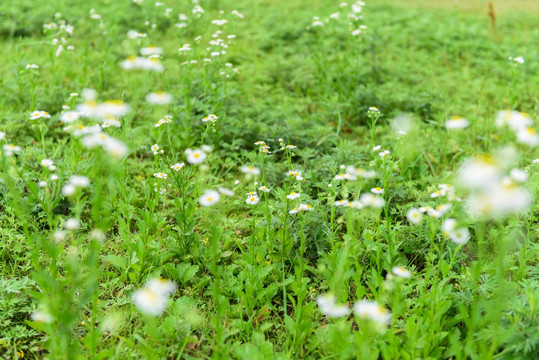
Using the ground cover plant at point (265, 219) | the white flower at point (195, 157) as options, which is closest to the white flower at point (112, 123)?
the ground cover plant at point (265, 219)

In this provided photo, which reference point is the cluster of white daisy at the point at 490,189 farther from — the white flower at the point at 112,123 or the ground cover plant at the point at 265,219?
the white flower at the point at 112,123

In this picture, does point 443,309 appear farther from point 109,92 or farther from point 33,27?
point 33,27

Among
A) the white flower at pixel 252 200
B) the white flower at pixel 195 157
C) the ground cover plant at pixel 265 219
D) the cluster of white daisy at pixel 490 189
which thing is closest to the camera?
the cluster of white daisy at pixel 490 189

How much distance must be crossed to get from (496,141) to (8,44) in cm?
535

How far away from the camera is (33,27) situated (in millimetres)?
5613

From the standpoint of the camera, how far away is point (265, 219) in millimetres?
2551

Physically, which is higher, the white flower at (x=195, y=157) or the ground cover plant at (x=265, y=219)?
the white flower at (x=195, y=157)

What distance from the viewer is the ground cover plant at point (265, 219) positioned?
176cm

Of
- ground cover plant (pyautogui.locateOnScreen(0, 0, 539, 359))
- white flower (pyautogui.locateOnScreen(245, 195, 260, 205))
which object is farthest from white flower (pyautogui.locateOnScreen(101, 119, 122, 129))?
white flower (pyautogui.locateOnScreen(245, 195, 260, 205))

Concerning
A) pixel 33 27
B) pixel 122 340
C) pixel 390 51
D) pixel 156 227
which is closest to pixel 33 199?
pixel 156 227

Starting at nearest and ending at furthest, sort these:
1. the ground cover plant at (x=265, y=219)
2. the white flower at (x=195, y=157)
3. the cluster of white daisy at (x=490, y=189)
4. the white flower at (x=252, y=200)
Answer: the cluster of white daisy at (x=490, y=189) → the ground cover plant at (x=265, y=219) → the white flower at (x=195, y=157) → the white flower at (x=252, y=200)

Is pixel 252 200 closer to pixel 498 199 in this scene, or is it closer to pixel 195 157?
pixel 195 157

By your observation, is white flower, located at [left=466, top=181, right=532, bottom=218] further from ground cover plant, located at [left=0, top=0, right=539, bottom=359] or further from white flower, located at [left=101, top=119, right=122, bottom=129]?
white flower, located at [left=101, top=119, right=122, bottom=129]

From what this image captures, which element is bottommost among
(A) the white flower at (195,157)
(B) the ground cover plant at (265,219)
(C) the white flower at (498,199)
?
(B) the ground cover plant at (265,219)
